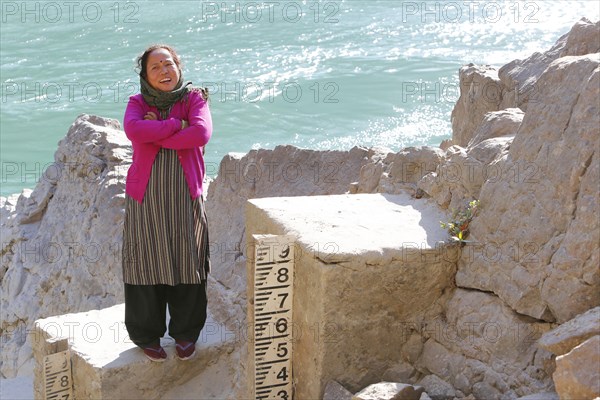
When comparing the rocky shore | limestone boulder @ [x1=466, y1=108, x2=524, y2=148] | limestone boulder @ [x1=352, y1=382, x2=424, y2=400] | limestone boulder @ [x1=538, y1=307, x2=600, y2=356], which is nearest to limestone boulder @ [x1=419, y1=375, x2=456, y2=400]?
the rocky shore

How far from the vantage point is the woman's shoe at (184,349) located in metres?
4.70

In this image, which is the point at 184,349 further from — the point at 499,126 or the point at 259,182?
the point at 499,126

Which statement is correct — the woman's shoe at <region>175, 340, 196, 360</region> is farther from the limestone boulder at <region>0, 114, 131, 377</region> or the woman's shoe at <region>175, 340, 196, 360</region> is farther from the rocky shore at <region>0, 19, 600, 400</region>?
the limestone boulder at <region>0, 114, 131, 377</region>

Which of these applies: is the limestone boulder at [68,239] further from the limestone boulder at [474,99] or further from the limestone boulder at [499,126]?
the limestone boulder at [499,126]

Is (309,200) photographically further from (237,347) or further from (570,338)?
(570,338)

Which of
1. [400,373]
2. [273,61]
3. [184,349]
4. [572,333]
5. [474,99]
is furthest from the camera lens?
[273,61]

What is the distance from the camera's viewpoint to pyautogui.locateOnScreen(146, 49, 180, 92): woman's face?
4.26m

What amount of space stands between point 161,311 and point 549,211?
194cm

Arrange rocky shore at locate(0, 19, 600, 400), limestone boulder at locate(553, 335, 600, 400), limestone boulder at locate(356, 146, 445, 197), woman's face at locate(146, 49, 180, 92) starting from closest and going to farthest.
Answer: limestone boulder at locate(553, 335, 600, 400) → rocky shore at locate(0, 19, 600, 400) → woman's face at locate(146, 49, 180, 92) → limestone boulder at locate(356, 146, 445, 197)

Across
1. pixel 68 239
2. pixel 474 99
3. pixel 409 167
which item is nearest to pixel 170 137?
pixel 409 167

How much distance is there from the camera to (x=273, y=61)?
49.1 ft

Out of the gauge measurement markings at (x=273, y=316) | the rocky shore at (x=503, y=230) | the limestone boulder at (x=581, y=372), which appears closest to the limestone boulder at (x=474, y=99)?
the rocky shore at (x=503, y=230)

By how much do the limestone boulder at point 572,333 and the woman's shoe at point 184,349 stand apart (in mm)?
1966

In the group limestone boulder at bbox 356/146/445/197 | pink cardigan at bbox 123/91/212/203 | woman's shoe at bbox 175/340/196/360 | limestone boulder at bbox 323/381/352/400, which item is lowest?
woman's shoe at bbox 175/340/196/360
